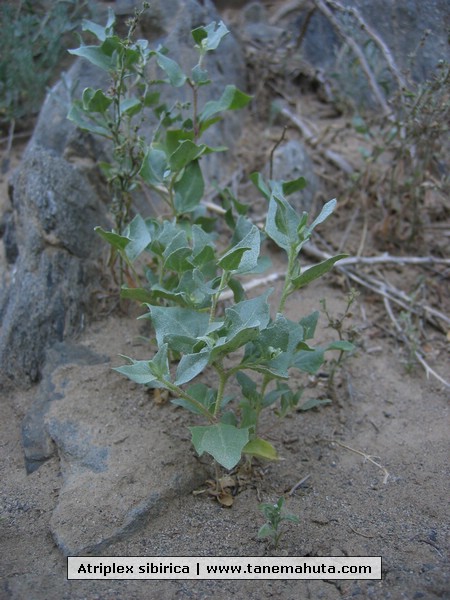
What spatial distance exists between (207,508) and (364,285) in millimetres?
1408

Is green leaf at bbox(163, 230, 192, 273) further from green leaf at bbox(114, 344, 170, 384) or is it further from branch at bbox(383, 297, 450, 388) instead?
branch at bbox(383, 297, 450, 388)

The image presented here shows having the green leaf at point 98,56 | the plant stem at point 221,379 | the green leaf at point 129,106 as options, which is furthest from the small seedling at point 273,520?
the green leaf at point 98,56

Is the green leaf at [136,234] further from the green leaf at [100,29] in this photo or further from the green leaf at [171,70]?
the green leaf at [100,29]

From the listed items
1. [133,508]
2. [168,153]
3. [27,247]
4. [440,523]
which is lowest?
[440,523]

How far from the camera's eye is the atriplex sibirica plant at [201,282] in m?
1.83

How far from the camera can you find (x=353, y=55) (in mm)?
3748

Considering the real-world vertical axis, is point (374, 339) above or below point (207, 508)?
below

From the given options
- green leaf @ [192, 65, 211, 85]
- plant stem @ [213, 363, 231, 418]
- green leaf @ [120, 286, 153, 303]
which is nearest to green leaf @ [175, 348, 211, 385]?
plant stem @ [213, 363, 231, 418]

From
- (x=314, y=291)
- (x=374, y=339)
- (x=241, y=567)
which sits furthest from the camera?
(x=314, y=291)

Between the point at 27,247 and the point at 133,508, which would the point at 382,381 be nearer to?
the point at 133,508

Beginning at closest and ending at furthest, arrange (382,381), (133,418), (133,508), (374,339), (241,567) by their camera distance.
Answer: (241,567)
(133,508)
(133,418)
(382,381)
(374,339)

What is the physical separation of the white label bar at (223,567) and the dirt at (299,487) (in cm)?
2

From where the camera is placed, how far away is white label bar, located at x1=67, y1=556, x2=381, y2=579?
178cm

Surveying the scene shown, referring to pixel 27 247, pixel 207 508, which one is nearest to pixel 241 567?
pixel 207 508
